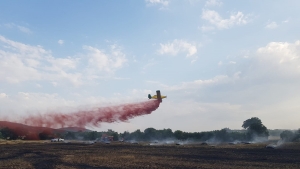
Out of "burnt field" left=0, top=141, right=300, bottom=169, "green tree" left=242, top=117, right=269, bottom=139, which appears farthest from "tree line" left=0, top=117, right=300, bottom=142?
"burnt field" left=0, top=141, right=300, bottom=169

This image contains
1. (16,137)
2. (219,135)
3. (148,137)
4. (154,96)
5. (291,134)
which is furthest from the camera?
(148,137)

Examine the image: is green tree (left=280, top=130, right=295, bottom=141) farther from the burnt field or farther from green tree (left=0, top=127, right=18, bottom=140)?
green tree (left=0, top=127, right=18, bottom=140)

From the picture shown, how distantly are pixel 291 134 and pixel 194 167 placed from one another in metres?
72.6

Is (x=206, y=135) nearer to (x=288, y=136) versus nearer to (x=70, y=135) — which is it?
(x=288, y=136)

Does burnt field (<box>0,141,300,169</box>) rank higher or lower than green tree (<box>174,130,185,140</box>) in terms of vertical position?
lower

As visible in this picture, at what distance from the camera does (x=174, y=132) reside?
119 meters

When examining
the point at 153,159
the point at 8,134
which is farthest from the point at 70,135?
the point at 153,159

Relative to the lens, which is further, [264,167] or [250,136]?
[250,136]

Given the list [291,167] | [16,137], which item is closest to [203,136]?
[16,137]

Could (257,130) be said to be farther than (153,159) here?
Yes

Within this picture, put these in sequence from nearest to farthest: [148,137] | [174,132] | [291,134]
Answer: [291,134] < [174,132] < [148,137]

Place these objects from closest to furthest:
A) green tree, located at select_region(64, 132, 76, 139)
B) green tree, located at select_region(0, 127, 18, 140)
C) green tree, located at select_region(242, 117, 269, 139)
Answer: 1. green tree, located at select_region(0, 127, 18, 140)
2. green tree, located at select_region(242, 117, 269, 139)
3. green tree, located at select_region(64, 132, 76, 139)

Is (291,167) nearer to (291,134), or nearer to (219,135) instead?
(291,134)

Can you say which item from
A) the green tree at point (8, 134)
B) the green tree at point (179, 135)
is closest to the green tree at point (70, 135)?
the green tree at point (8, 134)
